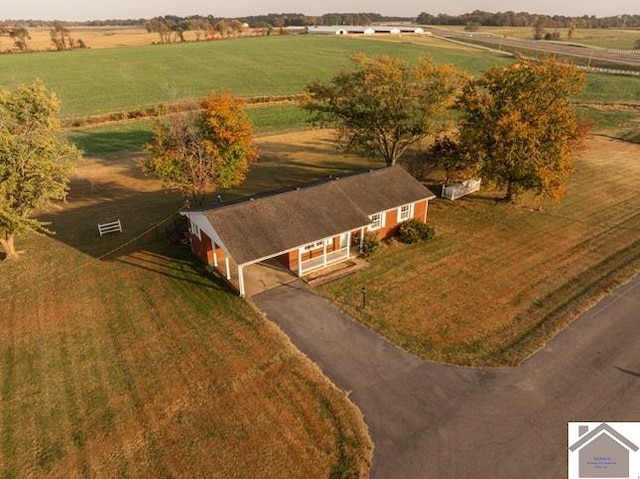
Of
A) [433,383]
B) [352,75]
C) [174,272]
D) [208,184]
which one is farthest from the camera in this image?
[352,75]

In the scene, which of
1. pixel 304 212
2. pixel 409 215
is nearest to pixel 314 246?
pixel 304 212

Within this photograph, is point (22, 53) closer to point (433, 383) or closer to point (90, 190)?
point (90, 190)

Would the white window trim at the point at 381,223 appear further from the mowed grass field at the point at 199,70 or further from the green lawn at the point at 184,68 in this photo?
the green lawn at the point at 184,68

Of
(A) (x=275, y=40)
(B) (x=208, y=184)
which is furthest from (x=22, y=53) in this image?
(B) (x=208, y=184)

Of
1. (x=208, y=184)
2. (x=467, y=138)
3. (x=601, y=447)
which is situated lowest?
(x=601, y=447)

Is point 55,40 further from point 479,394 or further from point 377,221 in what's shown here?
point 479,394

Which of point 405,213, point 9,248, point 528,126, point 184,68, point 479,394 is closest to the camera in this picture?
point 479,394
